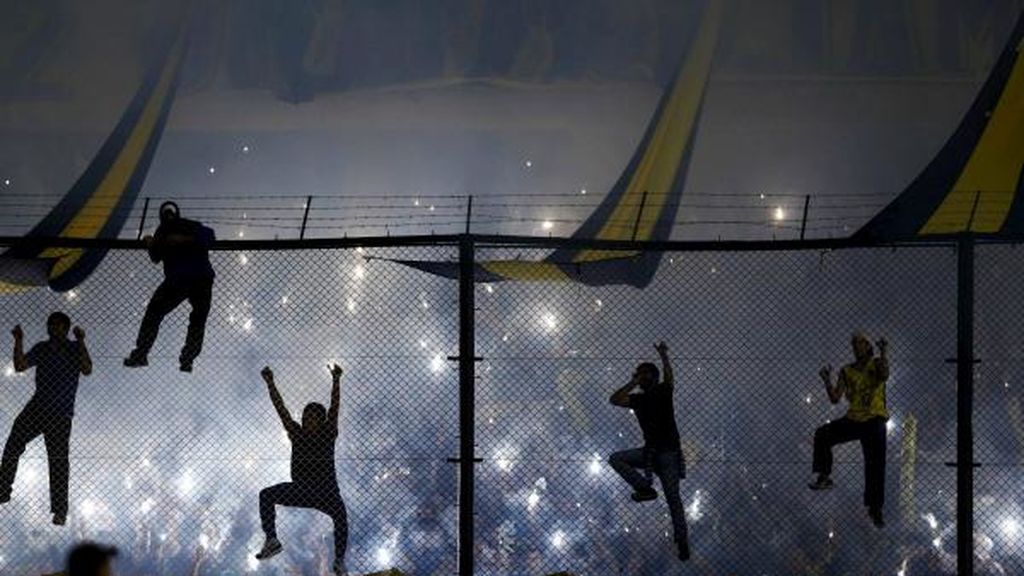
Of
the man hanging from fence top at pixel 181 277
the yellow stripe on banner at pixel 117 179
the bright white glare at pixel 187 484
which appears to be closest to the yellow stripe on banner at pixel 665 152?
the man hanging from fence top at pixel 181 277

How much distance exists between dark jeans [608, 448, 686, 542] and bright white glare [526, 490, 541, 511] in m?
15.8

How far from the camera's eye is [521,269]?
8.92 meters

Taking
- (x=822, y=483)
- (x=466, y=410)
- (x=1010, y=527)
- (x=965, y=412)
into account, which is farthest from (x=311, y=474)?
(x=1010, y=527)

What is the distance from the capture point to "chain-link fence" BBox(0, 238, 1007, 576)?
874 inches

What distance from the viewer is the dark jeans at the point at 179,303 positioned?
8375mm

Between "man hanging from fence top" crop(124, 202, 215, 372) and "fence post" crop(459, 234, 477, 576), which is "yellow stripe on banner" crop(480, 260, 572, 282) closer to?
"fence post" crop(459, 234, 477, 576)

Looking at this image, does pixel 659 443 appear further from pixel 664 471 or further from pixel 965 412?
pixel 965 412

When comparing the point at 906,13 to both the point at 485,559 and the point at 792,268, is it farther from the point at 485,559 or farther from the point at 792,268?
the point at 485,559

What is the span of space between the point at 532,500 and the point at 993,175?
52.8 feet

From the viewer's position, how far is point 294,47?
22484 mm

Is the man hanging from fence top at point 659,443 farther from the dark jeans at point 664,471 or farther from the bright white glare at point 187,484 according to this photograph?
the bright white glare at point 187,484

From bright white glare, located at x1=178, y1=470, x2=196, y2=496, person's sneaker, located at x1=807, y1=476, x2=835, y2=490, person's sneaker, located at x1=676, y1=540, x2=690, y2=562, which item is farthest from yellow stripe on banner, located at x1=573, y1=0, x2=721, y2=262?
bright white glare, located at x1=178, y1=470, x2=196, y2=496

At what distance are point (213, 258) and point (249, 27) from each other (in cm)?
556

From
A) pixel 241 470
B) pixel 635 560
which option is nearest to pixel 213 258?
pixel 241 470
